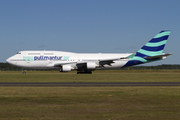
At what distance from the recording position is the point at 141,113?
1018 cm

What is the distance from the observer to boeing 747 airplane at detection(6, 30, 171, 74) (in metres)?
52.3

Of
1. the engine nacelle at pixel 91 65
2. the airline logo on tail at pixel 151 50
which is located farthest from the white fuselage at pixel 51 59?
the engine nacelle at pixel 91 65

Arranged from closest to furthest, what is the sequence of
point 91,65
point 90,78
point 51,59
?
1. point 90,78
2. point 91,65
3. point 51,59

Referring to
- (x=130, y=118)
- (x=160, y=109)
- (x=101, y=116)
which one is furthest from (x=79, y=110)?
(x=160, y=109)

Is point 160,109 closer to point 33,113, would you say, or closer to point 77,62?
point 33,113

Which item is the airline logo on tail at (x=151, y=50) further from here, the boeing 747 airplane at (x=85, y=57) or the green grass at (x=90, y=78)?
the green grass at (x=90, y=78)

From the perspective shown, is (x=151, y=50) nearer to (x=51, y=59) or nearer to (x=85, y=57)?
(x=85, y=57)

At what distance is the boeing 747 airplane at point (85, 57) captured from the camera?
52.3 meters

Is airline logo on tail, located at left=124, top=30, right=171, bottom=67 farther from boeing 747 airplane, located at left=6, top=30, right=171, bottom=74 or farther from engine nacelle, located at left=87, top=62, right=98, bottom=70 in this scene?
engine nacelle, located at left=87, top=62, right=98, bottom=70

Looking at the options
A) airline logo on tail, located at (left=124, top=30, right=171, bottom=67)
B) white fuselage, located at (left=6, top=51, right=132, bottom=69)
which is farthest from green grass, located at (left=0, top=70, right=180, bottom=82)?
airline logo on tail, located at (left=124, top=30, right=171, bottom=67)

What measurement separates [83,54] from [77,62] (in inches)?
137

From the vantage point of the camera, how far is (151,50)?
5366 centimetres

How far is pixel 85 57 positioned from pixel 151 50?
14.0 m

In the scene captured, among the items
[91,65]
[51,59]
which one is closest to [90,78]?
[91,65]
